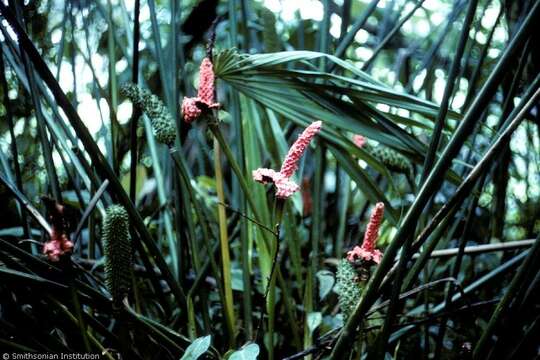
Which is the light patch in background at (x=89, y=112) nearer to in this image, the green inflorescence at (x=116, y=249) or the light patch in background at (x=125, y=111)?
the light patch in background at (x=125, y=111)

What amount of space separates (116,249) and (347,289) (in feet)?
0.76

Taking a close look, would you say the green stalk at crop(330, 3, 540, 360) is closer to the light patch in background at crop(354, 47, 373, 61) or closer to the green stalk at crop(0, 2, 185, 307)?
the green stalk at crop(0, 2, 185, 307)

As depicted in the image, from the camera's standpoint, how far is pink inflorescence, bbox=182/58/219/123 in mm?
605

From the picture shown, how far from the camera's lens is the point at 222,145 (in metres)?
0.64

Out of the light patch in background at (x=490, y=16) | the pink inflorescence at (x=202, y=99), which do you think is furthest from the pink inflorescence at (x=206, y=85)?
the light patch in background at (x=490, y=16)

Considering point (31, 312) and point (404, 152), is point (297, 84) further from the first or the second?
point (31, 312)

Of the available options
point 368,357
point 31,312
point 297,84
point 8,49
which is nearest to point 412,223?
point 368,357

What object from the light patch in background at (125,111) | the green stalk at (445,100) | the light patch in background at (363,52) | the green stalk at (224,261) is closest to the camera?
the green stalk at (445,100)

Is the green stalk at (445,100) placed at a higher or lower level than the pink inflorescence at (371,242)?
higher

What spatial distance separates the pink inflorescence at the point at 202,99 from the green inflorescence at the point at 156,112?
0.07 feet

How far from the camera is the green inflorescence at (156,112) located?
1.98ft

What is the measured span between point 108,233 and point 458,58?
381mm

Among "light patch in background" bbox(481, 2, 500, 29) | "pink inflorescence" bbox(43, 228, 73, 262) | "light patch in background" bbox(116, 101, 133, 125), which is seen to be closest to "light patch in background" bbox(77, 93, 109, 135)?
"light patch in background" bbox(116, 101, 133, 125)

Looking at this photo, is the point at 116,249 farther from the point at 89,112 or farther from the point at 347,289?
the point at 89,112
